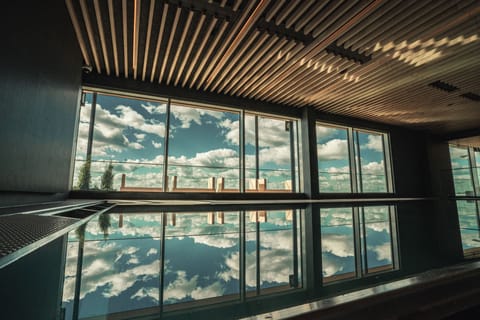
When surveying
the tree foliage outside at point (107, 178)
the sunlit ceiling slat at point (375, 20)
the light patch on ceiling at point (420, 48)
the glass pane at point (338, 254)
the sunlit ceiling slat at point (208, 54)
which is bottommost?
Answer: the glass pane at point (338, 254)

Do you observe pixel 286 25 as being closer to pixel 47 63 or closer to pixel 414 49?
pixel 414 49

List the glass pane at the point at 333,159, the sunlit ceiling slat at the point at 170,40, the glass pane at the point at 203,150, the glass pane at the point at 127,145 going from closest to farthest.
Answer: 1. the sunlit ceiling slat at the point at 170,40
2. the glass pane at the point at 127,145
3. the glass pane at the point at 203,150
4. the glass pane at the point at 333,159

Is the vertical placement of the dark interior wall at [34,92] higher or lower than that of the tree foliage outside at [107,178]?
higher

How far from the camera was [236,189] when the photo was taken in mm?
6590

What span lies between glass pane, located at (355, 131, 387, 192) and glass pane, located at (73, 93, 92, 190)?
8.45 metres

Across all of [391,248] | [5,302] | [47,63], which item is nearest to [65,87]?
[47,63]

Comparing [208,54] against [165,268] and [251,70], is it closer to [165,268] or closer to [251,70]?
[251,70]

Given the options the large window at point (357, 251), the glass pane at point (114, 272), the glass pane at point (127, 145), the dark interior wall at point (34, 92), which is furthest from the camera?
the glass pane at point (127, 145)

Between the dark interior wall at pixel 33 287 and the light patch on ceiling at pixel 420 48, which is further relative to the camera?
the light patch on ceiling at pixel 420 48

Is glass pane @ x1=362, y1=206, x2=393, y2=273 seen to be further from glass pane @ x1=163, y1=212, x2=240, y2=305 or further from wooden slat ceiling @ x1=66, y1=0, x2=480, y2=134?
wooden slat ceiling @ x1=66, y1=0, x2=480, y2=134

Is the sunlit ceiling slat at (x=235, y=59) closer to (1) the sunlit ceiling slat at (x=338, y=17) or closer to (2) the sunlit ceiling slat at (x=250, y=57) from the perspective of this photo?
(2) the sunlit ceiling slat at (x=250, y=57)

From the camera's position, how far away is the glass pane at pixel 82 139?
5258mm

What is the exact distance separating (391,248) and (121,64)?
5.83 metres

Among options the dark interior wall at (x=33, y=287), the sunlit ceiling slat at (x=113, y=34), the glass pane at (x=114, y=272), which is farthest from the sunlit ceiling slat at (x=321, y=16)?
the dark interior wall at (x=33, y=287)
